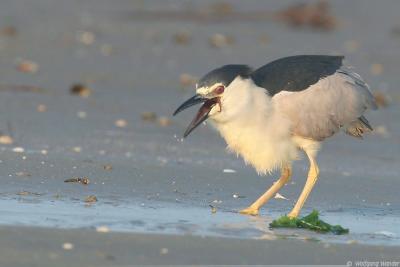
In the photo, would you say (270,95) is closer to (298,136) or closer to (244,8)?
(298,136)

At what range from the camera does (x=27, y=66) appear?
15.3 m

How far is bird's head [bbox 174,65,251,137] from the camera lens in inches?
330

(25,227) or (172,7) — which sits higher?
(172,7)

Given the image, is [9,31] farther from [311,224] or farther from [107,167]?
[311,224]

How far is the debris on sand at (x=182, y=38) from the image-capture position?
1771cm

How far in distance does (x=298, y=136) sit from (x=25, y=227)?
9.16ft

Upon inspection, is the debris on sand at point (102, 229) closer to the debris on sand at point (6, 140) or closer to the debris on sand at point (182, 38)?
the debris on sand at point (6, 140)

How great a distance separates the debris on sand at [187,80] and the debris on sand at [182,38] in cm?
241

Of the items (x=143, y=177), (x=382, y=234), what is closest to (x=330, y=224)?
(x=382, y=234)

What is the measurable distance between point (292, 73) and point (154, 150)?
8.20 ft

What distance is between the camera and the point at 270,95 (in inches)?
344

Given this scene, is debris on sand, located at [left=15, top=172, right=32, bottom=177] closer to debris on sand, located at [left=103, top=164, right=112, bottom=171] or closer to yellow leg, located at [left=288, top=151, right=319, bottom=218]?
debris on sand, located at [left=103, top=164, right=112, bottom=171]

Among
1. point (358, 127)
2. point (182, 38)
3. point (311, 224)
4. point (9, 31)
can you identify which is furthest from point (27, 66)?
point (311, 224)

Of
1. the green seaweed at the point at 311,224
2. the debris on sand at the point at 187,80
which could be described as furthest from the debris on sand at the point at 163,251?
the debris on sand at the point at 187,80
